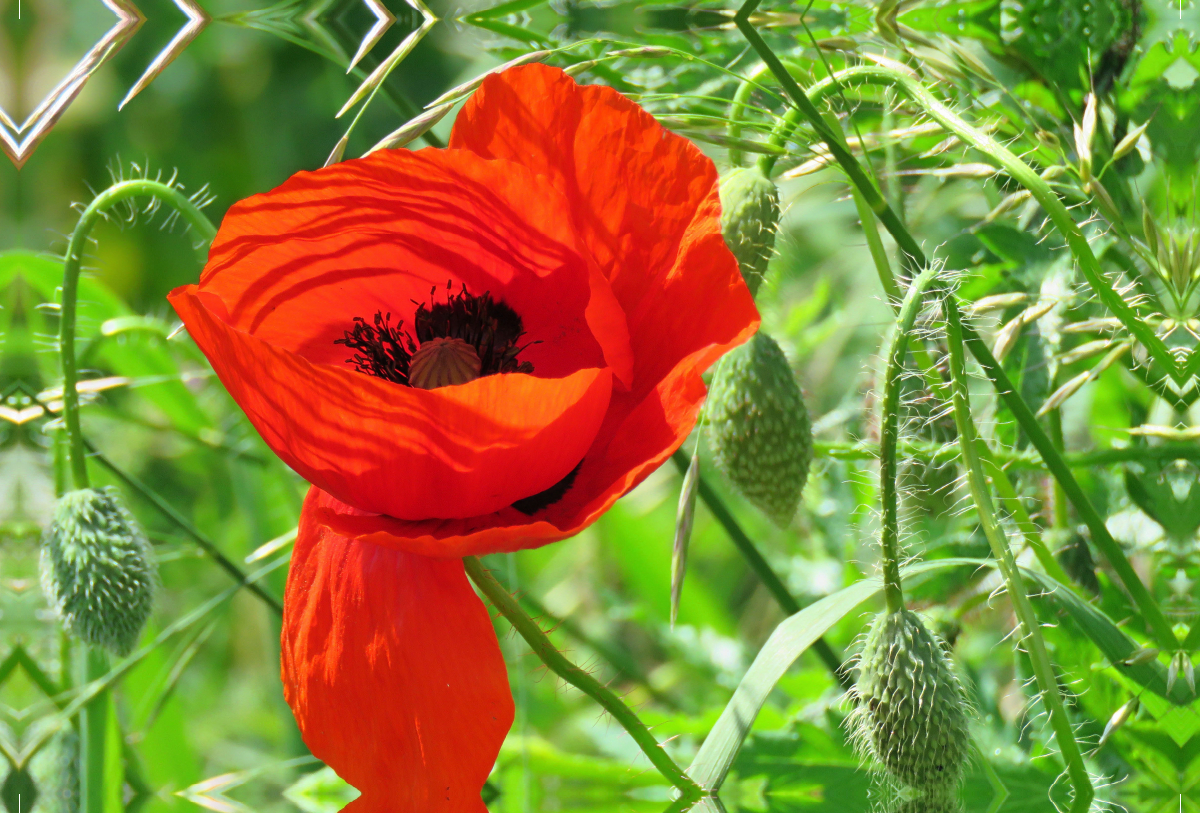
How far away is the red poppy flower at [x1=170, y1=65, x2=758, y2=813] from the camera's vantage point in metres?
0.55

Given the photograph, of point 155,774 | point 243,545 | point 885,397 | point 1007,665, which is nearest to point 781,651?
point 885,397

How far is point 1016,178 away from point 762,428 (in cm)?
26

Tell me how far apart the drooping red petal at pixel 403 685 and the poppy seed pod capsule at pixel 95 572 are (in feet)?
0.93

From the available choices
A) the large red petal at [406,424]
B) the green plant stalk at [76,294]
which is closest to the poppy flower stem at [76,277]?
the green plant stalk at [76,294]

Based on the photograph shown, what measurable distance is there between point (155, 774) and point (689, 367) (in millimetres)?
1036

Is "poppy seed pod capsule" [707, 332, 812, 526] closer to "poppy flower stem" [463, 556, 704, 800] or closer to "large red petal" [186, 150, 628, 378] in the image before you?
"large red petal" [186, 150, 628, 378]

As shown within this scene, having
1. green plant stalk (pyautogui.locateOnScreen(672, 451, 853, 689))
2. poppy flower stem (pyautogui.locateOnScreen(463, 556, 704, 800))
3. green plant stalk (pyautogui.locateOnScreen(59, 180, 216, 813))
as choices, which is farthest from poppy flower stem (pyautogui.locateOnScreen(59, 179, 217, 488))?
green plant stalk (pyautogui.locateOnScreen(672, 451, 853, 689))

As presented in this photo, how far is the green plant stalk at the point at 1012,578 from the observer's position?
0.61 meters

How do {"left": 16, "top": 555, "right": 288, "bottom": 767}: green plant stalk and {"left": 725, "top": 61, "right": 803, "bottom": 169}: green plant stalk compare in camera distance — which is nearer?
{"left": 725, "top": 61, "right": 803, "bottom": 169}: green plant stalk

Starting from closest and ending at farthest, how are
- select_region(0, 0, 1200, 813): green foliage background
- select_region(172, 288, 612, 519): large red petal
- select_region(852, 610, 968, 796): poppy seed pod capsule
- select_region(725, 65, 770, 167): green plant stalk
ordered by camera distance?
select_region(172, 288, 612, 519): large red petal < select_region(852, 610, 968, 796): poppy seed pod capsule < select_region(725, 65, 770, 167): green plant stalk < select_region(0, 0, 1200, 813): green foliage background

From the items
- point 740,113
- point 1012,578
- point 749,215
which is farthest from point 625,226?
point 1012,578

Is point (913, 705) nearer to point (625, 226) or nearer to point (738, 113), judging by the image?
point (625, 226)

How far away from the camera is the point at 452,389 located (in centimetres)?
52

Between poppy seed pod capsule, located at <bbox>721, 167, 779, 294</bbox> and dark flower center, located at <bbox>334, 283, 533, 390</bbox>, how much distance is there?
0.19 m
